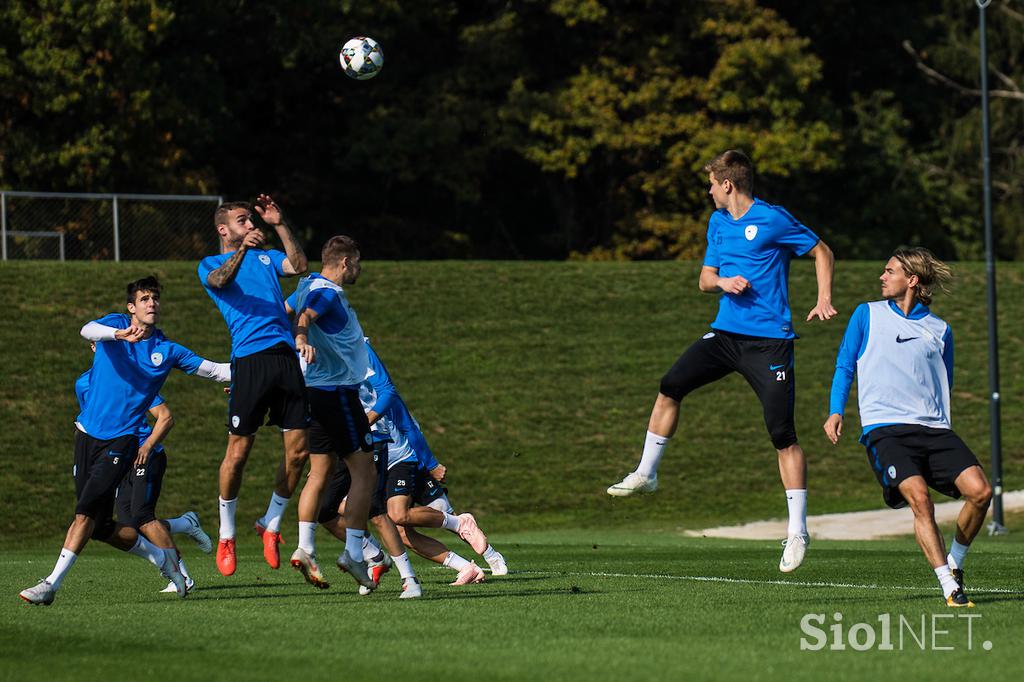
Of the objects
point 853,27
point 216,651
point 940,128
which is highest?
point 853,27

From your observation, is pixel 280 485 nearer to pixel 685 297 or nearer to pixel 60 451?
pixel 60 451

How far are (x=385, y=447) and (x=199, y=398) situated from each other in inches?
643

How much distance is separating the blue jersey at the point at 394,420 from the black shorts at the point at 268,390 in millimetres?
1426

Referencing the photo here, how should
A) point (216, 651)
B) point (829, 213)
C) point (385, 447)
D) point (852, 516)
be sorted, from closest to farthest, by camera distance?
point (216, 651), point (385, 447), point (852, 516), point (829, 213)

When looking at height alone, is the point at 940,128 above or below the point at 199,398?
above

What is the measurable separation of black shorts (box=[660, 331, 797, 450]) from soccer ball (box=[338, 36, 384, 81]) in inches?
197

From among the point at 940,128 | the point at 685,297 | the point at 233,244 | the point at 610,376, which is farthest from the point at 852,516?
the point at 940,128

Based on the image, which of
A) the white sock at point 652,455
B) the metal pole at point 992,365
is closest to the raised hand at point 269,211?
the white sock at point 652,455

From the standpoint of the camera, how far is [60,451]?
25.5 m

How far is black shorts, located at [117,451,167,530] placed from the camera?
12.4 meters

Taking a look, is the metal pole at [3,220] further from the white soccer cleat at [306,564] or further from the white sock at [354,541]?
the white sock at [354,541]

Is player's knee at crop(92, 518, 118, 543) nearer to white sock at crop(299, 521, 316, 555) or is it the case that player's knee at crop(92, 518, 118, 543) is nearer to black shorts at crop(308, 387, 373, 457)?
white sock at crop(299, 521, 316, 555)

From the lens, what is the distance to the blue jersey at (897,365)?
901cm

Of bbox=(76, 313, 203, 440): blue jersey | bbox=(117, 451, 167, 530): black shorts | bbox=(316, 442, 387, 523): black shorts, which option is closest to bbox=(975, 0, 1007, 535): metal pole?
bbox=(316, 442, 387, 523): black shorts
